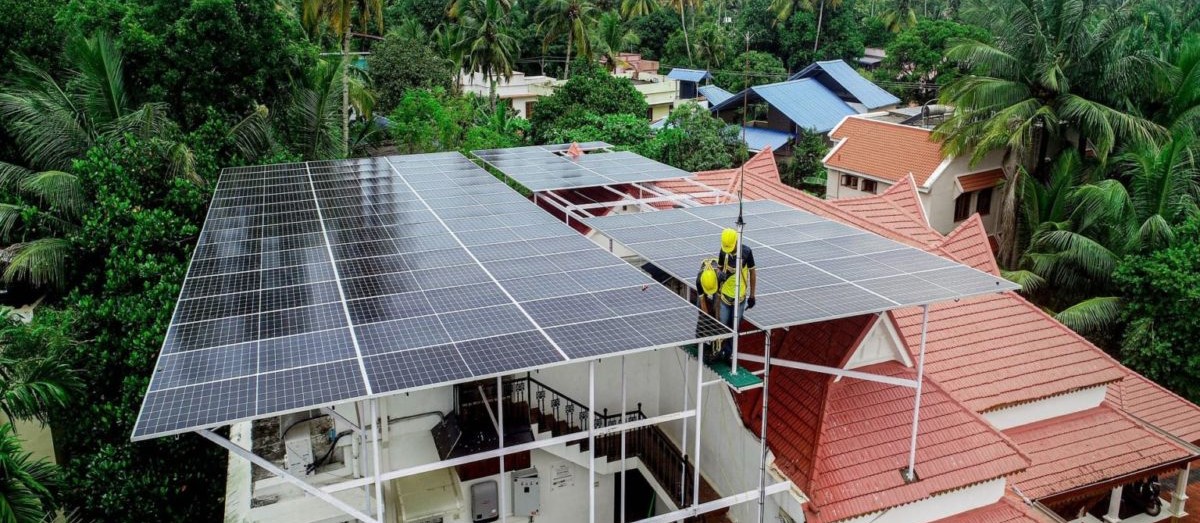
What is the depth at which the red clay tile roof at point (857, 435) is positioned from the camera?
39.7 ft

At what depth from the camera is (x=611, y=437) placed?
15.0m

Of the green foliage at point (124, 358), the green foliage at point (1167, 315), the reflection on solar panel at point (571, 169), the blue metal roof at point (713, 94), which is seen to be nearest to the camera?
the green foliage at point (124, 358)

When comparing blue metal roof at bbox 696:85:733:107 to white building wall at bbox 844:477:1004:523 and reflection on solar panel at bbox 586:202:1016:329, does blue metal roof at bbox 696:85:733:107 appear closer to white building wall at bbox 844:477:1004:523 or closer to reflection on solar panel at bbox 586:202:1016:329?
reflection on solar panel at bbox 586:202:1016:329

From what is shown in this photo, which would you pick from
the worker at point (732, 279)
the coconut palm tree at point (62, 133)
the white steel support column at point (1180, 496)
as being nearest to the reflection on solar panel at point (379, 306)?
the worker at point (732, 279)

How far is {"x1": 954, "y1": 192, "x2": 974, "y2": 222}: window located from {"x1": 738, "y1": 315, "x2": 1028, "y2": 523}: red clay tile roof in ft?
68.8

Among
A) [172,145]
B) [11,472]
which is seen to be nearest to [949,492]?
[11,472]

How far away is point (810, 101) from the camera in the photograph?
1896 inches

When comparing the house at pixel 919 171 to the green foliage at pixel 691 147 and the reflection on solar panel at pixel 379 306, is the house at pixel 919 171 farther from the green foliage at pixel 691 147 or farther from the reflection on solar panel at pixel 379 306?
the reflection on solar panel at pixel 379 306

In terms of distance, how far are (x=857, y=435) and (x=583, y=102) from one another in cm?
3026

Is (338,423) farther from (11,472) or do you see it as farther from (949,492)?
(949,492)

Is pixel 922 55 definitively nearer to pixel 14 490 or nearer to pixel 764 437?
pixel 764 437

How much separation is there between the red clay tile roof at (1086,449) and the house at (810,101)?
29.0m

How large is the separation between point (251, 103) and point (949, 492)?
21644 mm

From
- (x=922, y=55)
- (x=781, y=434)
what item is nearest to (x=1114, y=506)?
(x=781, y=434)
